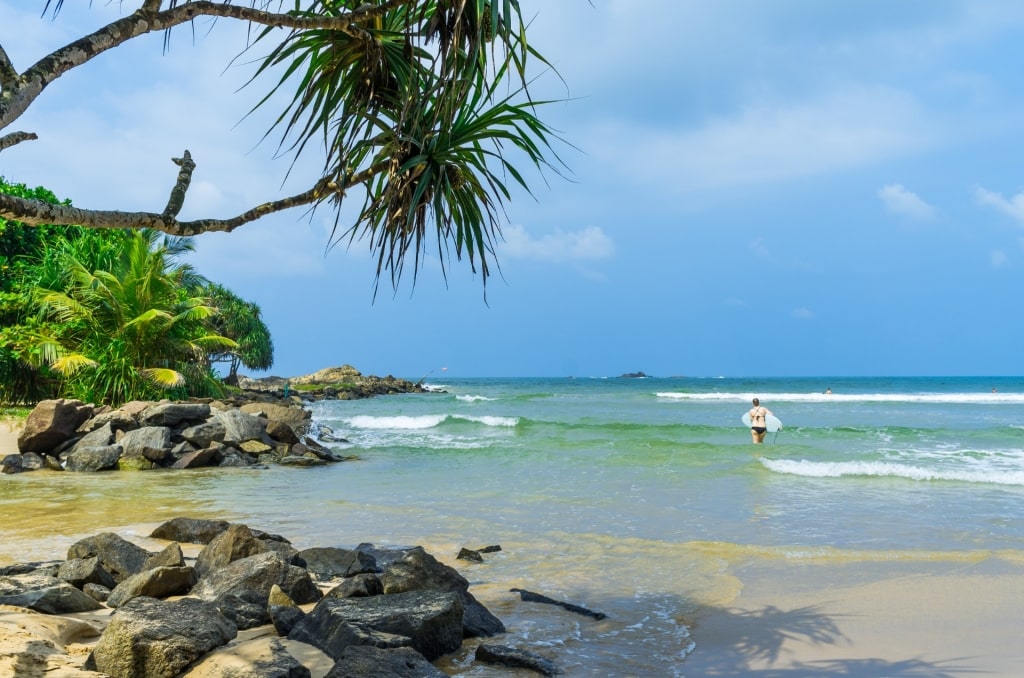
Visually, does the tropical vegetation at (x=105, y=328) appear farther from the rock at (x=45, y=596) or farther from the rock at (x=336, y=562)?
the rock at (x=45, y=596)

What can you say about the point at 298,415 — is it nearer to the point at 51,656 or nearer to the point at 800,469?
the point at 800,469

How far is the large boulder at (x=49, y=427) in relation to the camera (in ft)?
42.9

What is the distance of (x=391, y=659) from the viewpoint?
312 cm

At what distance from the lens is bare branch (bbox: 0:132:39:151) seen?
3.30 m

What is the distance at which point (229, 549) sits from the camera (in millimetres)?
5109

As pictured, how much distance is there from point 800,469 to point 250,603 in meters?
10.7

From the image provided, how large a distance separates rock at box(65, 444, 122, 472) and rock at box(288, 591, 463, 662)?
1016 centimetres

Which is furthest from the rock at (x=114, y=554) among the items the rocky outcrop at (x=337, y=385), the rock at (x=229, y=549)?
the rocky outcrop at (x=337, y=385)

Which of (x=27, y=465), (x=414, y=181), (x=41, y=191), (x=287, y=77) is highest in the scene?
(x=41, y=191)

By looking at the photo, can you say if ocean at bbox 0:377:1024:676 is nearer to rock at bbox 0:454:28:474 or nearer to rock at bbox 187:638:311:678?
rock at bbox 0:454:28:474

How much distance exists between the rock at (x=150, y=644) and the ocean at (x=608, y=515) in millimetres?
1120

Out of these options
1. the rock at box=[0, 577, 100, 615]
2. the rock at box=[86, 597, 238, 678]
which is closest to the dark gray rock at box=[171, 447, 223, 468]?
the rock at box=[0, 577, 100, 615]

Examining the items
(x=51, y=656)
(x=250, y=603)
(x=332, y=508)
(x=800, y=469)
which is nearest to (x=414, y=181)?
(x=250, y=603)

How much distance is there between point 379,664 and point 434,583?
60.9 inches
